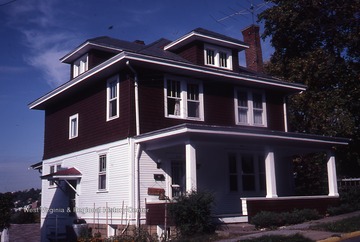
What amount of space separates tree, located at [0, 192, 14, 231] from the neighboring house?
2.17 m

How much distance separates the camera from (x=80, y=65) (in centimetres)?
2161

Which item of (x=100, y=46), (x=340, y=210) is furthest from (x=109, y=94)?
(x=340, y=210)

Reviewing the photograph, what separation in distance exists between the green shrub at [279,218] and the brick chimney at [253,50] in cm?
1276

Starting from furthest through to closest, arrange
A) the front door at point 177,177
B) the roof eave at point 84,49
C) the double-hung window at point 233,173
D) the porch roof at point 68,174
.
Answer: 1. the roof eave at point 84,49
2. the double-hung window at point 233,173
3. the porch roof at point 68,174
4. the front door at point 177,177

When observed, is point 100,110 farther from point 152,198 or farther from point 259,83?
point 259,83

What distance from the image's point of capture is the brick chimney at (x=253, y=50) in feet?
89.5

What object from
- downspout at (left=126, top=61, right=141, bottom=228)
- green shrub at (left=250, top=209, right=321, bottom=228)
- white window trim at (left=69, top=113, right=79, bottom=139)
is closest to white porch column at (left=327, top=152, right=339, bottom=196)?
green shrub at (left=250, top=209, right=321, bottom=228)

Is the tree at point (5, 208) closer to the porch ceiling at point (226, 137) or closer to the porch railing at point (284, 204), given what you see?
the porch ceiling at point (226, 137)


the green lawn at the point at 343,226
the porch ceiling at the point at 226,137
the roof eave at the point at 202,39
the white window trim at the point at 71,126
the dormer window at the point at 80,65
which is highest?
the roof eave at the point at 202,39

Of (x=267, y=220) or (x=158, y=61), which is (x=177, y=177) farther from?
(x=158, y=61)

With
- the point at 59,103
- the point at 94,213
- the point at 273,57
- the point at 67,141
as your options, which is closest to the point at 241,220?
the point at 94,213

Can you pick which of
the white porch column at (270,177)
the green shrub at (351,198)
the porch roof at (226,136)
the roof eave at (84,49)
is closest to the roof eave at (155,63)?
the roof eave at (84,49)

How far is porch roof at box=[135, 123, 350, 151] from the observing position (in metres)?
14.6

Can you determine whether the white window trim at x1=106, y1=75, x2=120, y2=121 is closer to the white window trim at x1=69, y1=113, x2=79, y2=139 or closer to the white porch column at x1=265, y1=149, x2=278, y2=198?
the white window trim at x1=69, y1=113, x2=79, y2=139
